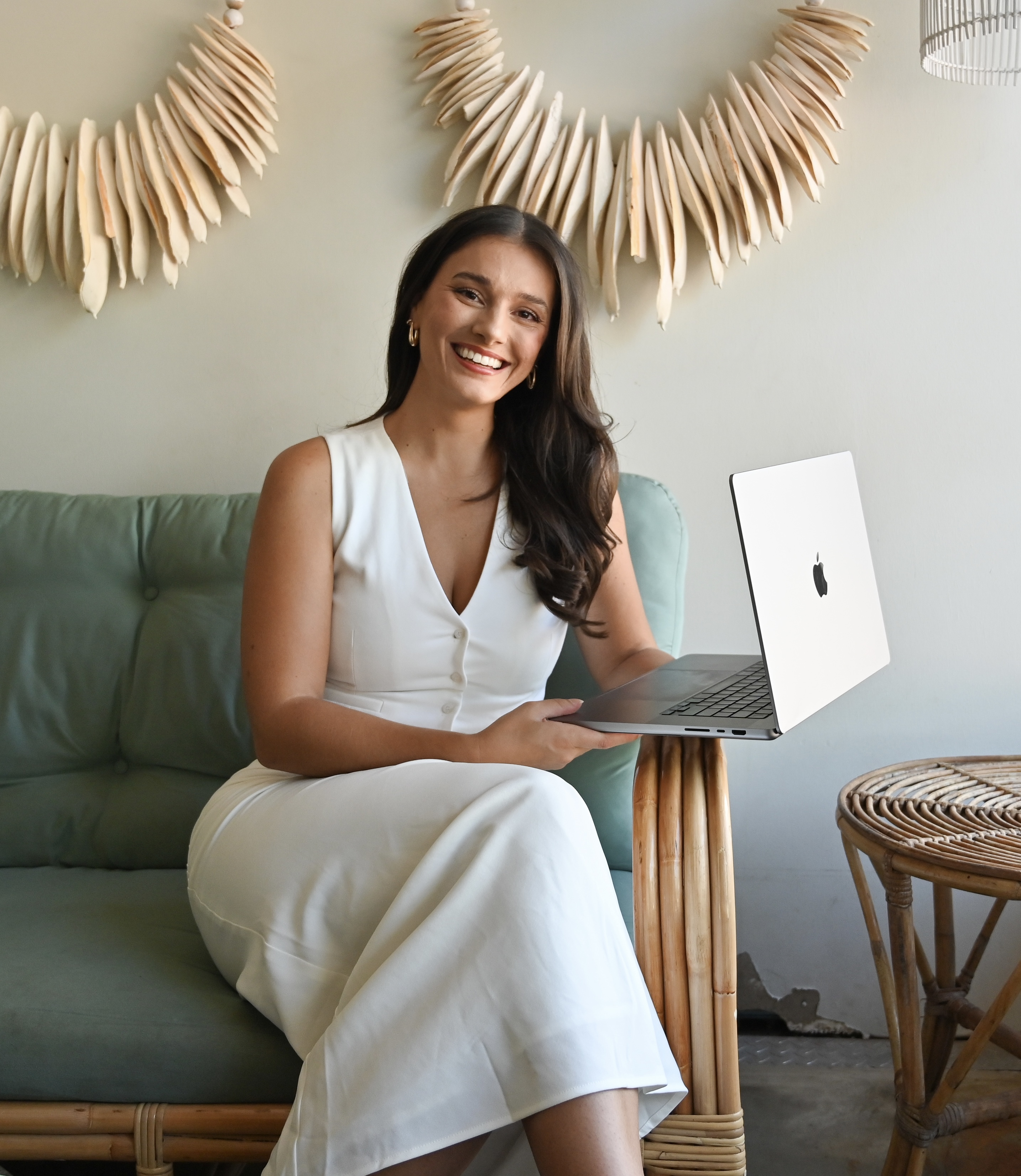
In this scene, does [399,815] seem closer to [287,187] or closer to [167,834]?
[167,834]

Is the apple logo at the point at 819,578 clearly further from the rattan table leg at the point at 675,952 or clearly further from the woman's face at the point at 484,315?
the woman's face at the point at 484,315

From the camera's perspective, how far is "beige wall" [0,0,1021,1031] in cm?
168

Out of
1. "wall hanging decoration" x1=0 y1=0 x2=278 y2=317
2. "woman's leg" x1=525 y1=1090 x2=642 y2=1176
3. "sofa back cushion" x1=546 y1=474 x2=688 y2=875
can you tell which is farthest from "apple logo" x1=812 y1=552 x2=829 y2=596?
"wall hanging decoration" x1=0 y1=0 x2=278 y2=317

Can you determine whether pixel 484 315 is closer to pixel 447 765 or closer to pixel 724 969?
pixel 447 765

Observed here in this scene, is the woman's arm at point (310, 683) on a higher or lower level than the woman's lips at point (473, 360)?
lower

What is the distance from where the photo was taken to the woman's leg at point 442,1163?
895 millimetres

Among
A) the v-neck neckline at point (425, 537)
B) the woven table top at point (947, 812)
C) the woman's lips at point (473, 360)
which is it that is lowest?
the woven table top at point (947, 812)

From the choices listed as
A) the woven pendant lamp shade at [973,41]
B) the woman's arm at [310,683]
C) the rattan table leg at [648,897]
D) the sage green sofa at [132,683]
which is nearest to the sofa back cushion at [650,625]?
the sage green sofa at [132,683]

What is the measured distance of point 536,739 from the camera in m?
1.11

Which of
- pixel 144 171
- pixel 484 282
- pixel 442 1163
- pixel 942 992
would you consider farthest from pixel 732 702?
pixel 144 171

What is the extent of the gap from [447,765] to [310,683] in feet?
0.90

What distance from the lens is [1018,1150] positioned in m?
1.54

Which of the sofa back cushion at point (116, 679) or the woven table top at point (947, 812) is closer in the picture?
the woven table top at point (947, 812)

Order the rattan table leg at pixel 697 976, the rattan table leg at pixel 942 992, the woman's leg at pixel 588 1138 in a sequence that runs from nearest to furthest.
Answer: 1. the woman's leg at pixel 588 1138
2. the rattan table leg at pixel 697 976
3. the rattan table leg at pixel 942 992
